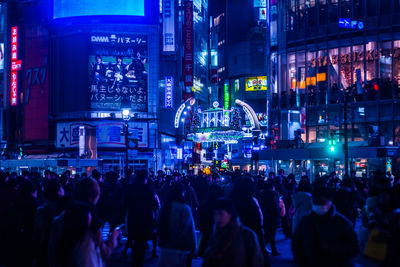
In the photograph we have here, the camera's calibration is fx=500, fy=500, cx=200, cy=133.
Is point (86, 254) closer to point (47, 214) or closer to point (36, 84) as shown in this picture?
point (47, 214)

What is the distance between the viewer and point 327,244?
4938mm

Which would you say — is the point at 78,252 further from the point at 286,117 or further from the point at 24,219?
the point at 286,117

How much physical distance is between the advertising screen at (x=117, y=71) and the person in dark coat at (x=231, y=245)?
146 feet

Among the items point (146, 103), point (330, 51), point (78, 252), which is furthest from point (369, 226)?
point (146, 103)

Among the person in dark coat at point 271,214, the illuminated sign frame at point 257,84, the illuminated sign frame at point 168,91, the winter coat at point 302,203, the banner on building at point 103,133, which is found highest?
the illuminated sign frame at point 257,84

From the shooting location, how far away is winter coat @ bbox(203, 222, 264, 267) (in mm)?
4730

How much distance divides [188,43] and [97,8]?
11.1 meters

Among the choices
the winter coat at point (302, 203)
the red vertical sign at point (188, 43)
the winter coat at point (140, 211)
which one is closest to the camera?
the winter coat at point (140, 211)

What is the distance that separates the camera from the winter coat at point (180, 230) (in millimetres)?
7160

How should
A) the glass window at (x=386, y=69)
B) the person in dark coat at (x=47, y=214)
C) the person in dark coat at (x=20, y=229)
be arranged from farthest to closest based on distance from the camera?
the glass window at (x=386, y=69), the person in dark coat at (x=20, y=229), the person in dark coat at (x=47, y=214)

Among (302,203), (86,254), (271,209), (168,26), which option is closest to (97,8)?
(168,26)

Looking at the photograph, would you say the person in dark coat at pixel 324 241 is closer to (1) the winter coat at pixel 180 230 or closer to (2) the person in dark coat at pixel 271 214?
(1) the winter coat at pixel 180 230

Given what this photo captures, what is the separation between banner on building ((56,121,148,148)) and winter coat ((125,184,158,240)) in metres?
39.2

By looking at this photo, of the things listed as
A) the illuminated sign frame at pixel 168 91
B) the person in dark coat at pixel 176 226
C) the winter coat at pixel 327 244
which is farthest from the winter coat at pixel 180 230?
the illuminated sign frame at pixel 168 91
